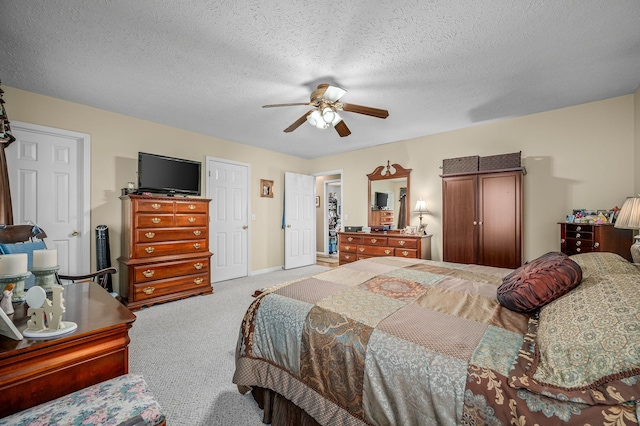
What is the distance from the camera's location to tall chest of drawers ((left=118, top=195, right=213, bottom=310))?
131 inches

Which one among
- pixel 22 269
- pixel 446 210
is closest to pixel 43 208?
pixel 22 269

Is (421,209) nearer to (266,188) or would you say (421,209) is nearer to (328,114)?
(328,114)

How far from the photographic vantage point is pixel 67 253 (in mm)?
3229

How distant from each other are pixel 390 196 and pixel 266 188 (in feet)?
8.08

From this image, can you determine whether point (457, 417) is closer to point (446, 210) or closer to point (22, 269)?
point (22, 269)

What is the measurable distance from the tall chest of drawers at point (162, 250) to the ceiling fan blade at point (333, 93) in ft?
7.94

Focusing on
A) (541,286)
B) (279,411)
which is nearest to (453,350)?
(541,286)

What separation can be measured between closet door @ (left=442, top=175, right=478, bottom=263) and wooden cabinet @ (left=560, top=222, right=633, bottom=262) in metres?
0.91

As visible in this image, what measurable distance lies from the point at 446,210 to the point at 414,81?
194cm

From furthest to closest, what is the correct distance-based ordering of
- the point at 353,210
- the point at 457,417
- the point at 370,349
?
the point at 353,210 → the point at 370,349 → the point at 457,417

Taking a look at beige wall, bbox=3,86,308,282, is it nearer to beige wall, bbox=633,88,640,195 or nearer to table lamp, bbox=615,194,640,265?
table lamp, bbox=615,194,640,265

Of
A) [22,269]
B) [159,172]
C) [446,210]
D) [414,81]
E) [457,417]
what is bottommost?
[457,417]

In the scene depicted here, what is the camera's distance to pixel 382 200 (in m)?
5.04

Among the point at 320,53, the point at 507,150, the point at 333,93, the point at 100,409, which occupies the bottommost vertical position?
the point at 100,409
